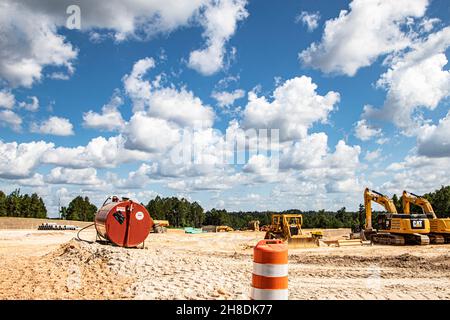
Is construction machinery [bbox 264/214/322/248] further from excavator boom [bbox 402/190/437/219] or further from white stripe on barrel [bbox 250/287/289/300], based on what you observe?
white stripe on barrel [bbox 250/287/289/300]

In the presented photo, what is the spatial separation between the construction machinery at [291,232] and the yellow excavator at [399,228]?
17.9 feet

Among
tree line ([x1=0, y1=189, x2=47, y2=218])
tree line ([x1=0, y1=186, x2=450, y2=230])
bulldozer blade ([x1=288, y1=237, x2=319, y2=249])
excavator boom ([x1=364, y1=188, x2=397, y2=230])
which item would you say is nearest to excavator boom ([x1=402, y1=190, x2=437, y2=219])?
excavator boom ([x1=364, y1=188, x2=397, y2=230])

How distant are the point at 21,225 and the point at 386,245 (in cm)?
6730

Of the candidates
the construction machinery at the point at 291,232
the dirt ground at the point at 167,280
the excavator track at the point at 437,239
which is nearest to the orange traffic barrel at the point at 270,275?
the dirt ground at the point at 167,280

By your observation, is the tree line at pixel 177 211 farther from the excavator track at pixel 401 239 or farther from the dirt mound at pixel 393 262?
the dirt mound at pixel 393 262

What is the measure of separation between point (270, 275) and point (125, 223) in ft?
39.3

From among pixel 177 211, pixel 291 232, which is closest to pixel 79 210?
pixel 177 211

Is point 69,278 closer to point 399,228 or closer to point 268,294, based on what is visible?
point 268,294

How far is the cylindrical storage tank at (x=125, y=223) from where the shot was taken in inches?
628

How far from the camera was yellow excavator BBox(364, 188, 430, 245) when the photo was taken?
2966 cm

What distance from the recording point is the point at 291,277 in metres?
12.7

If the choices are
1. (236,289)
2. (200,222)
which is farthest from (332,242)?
(200,222)
